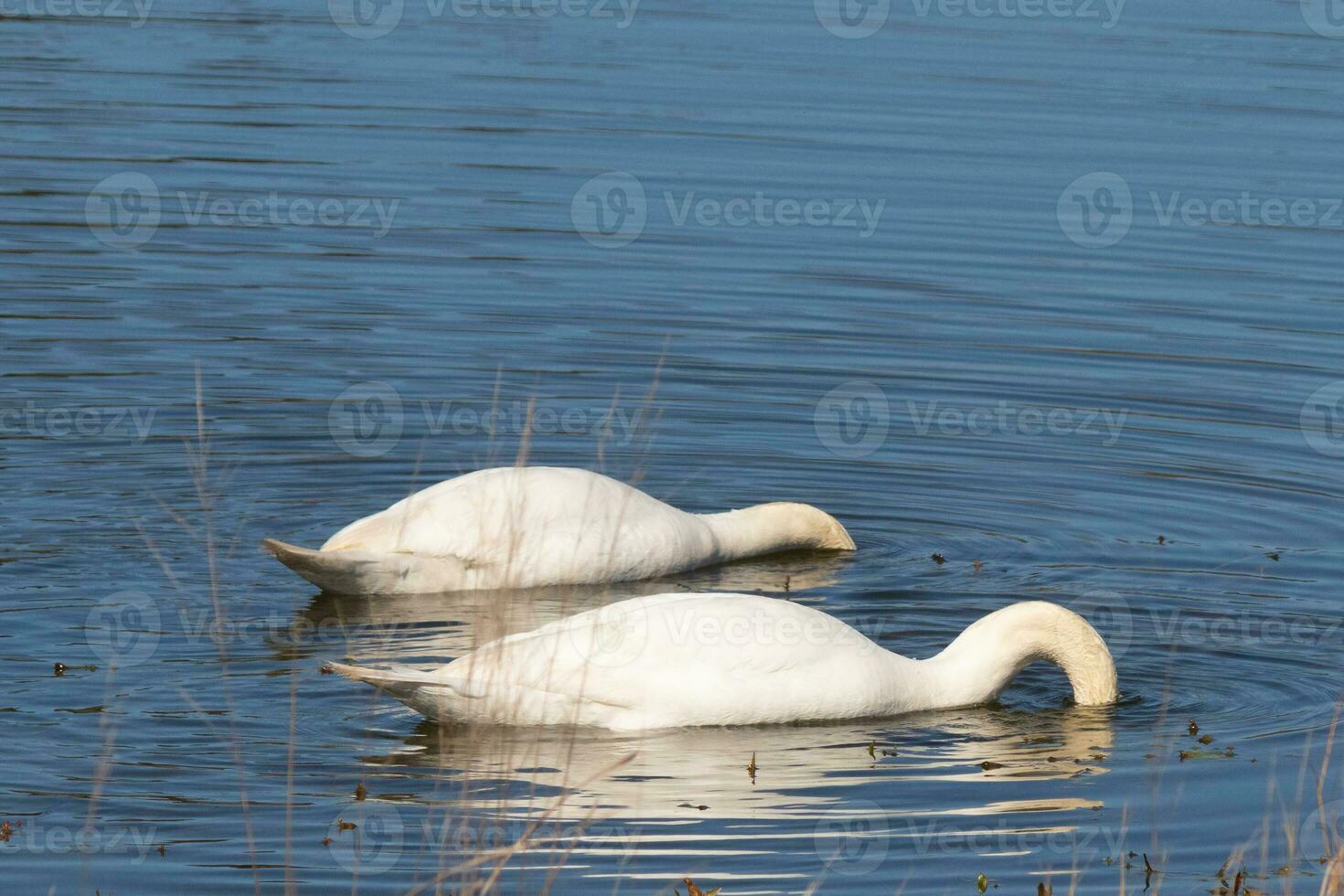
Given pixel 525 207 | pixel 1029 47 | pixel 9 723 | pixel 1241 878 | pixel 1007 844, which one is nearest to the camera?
pixel 1241 878

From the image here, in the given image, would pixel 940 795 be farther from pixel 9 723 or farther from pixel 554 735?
pixel 9 723

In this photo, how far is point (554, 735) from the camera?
873 centimetres

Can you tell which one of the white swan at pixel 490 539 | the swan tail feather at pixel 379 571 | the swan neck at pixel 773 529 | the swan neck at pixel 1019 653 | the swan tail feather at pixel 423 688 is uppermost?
the swan neck at pixel 773 529

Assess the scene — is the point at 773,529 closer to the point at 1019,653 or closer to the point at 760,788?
the point at 1019,653

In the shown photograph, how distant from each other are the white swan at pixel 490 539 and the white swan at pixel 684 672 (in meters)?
1.64

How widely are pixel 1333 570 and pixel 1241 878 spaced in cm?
449

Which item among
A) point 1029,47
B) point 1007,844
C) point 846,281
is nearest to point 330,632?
point 1007,844

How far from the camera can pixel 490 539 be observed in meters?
10.7

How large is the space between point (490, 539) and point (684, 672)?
2136 mm

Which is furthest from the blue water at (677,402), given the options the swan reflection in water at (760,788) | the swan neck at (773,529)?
the swan neck at (773,529)

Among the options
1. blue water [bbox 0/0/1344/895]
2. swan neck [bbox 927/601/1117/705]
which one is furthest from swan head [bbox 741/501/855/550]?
swan neck [bbox 927/601/1117/705]

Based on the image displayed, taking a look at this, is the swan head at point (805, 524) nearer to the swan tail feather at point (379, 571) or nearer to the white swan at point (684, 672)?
the swan tail feather at point (379, 571)

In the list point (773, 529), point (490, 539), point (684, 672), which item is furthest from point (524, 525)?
point (684, 672)

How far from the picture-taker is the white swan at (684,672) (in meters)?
8.59
